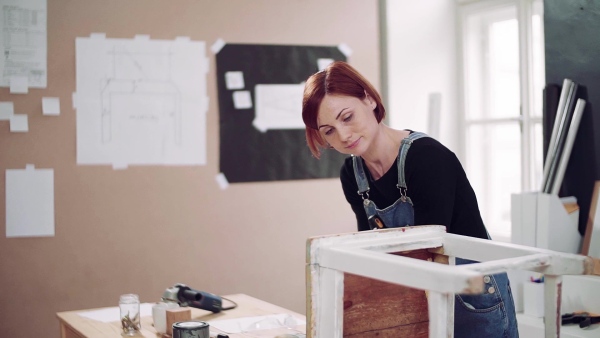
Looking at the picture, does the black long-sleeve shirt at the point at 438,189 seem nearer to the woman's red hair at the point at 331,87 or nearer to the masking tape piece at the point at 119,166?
the woman's red hair at the point at 331,87

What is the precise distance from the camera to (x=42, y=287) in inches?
153

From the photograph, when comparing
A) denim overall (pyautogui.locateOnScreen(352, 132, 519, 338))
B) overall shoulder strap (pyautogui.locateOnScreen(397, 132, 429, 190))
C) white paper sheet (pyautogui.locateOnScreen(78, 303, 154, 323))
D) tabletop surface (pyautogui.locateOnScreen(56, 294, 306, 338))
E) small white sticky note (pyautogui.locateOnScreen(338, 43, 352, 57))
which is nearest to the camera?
denim overall (pyautogui.locateOnScreen(352, 132, 519, 338))

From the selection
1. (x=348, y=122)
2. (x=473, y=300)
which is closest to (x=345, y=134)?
(x=348, y=122)

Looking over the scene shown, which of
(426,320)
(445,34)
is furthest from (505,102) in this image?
(426,320)

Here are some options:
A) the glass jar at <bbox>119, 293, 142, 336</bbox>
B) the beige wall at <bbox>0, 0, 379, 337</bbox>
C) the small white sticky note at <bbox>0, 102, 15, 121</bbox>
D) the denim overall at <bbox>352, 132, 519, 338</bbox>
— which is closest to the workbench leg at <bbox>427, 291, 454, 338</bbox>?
the denim overall at <bbox>352, 132, 519, 338</bbox>

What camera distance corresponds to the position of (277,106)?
172 inches

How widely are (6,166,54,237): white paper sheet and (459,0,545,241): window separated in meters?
2.65

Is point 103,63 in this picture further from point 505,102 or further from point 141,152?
point 505,102

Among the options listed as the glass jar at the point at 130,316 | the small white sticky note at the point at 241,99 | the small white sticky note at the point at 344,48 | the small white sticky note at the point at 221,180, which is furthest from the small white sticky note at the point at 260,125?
the glass jar at the point at 130,316

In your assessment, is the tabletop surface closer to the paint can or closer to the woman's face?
the paint can

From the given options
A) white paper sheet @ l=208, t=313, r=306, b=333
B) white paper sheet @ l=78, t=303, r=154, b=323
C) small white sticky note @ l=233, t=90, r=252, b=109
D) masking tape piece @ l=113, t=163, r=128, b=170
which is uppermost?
small white sticky note @ l=233, t=90, r=252, b=109

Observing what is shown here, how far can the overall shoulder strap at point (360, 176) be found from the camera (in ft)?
6.84

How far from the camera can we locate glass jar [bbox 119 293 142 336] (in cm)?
255

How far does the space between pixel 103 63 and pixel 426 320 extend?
3.06 meters
